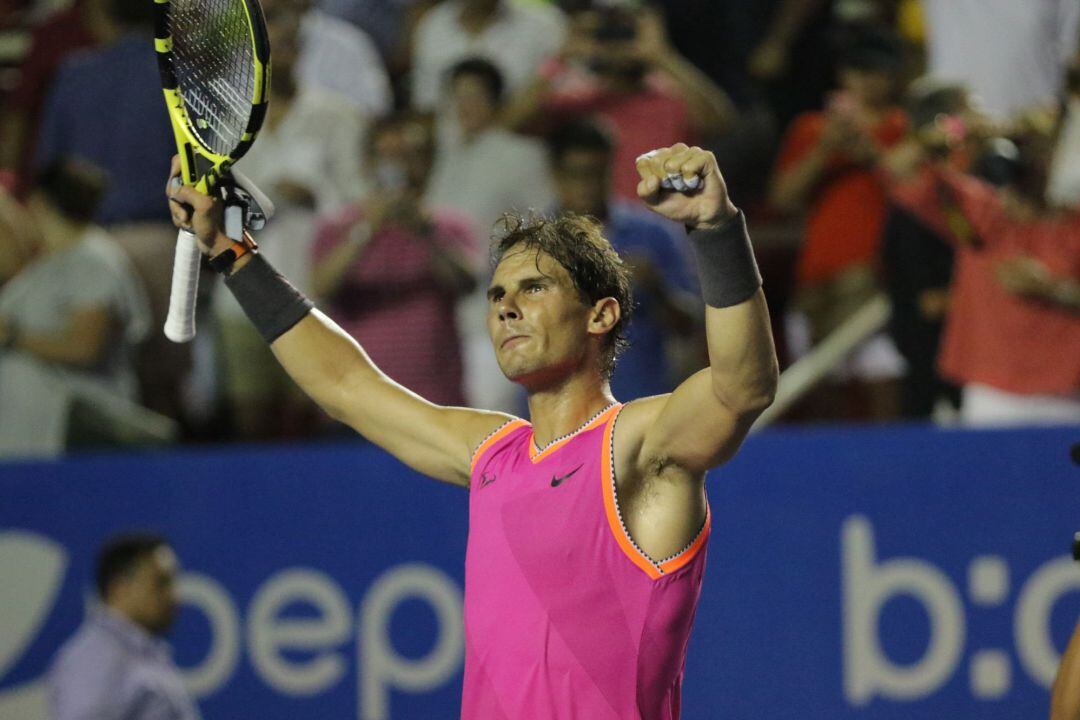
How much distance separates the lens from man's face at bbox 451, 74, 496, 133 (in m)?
8.04

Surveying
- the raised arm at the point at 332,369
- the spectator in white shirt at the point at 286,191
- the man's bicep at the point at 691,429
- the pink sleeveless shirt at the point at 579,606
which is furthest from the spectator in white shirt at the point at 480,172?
the man's bicep at the point at 691,429

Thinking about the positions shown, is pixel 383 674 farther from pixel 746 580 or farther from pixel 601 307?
pixel 601 307

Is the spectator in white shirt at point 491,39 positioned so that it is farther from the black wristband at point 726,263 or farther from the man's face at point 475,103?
the black wristband at point 726,263

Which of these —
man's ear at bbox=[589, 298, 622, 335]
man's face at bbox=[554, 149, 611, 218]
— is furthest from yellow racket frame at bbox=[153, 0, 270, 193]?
man's face at bbox=[554, 149, 611, 218]

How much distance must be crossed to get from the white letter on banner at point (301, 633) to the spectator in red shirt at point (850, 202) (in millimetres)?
2274

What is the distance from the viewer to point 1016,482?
6.44 m

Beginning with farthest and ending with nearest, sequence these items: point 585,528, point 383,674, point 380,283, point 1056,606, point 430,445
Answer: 1. point 380,283
2. point 383,674
3. point 1056,606
4. point 430,445
5. point 585,528

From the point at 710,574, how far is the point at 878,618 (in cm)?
63

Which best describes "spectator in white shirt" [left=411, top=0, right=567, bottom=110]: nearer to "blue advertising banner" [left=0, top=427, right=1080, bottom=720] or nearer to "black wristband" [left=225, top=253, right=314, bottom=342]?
"blue advertising banner" [left=0, top=427, right=1080, bottom=720]

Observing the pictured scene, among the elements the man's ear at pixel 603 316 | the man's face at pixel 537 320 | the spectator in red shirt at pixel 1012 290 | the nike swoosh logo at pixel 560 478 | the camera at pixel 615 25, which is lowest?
the spectator in red shirt at pixel 1012 290

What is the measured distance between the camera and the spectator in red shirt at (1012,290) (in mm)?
6629

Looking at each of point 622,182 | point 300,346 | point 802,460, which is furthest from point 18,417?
point 300,346

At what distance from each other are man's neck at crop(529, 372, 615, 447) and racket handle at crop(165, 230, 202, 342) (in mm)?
838

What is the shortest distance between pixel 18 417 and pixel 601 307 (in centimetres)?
450
